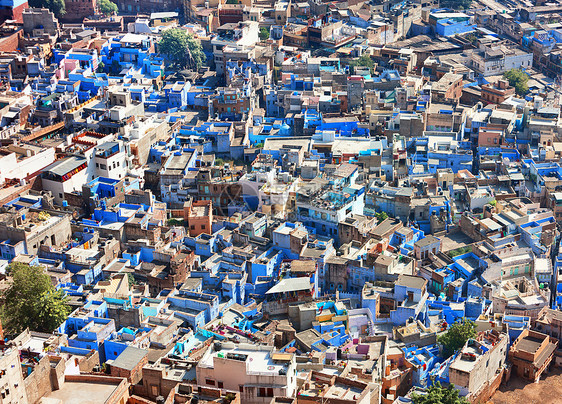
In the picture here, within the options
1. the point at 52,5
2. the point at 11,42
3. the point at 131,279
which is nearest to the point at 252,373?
the point at 131,279

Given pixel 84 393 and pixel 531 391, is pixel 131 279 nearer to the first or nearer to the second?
pixel 84 393

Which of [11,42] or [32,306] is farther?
[11,42]

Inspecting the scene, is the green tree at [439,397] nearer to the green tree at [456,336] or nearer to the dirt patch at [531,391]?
the green tree at [456,336]

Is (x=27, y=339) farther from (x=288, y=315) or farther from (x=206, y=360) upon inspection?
(x=288, y=315)

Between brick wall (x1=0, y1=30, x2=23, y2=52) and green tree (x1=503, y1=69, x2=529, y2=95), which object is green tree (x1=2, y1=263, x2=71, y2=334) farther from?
→ green tree (x1=503, y1=69, x2=529, y2=95)

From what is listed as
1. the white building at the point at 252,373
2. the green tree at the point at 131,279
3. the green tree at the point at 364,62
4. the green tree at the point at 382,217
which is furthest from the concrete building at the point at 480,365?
the green tree at the point at 364,62

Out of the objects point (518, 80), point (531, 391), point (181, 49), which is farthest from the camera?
point (181, 49)
